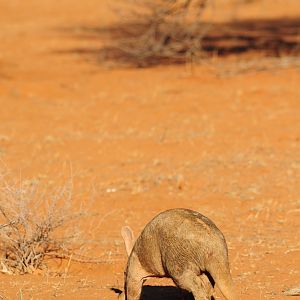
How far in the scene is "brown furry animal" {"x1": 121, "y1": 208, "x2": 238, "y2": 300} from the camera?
4.96 meters

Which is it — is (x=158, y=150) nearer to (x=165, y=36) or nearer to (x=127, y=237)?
(x=127, y=237)

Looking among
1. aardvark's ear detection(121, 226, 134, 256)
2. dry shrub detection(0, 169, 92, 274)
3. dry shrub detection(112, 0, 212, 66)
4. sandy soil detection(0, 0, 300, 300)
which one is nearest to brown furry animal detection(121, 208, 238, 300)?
aardvark's ear detection(121, 226, 134, 256)

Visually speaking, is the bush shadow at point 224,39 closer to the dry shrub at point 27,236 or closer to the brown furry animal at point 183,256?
the dry shrub at point 27,236

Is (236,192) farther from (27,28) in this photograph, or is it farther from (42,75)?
(27,28)

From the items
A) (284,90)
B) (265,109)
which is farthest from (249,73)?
(265,109)

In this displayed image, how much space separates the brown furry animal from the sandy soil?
0.64 meters

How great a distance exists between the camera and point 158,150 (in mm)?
11383

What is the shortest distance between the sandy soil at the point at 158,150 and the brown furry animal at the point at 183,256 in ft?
2.10

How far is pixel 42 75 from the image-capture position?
17.8 meters

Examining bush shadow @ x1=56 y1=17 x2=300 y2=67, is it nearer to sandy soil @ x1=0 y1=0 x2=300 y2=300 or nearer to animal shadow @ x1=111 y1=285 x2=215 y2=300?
sandy soil @ x1=0 y1=0 x2=300 y2=300

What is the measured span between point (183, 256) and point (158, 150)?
6359 mm

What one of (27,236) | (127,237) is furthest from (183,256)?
(27,236)

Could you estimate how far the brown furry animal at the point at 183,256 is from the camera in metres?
4.96

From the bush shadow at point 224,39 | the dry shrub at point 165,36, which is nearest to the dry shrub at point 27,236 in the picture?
the dry shrub at point 165,36
